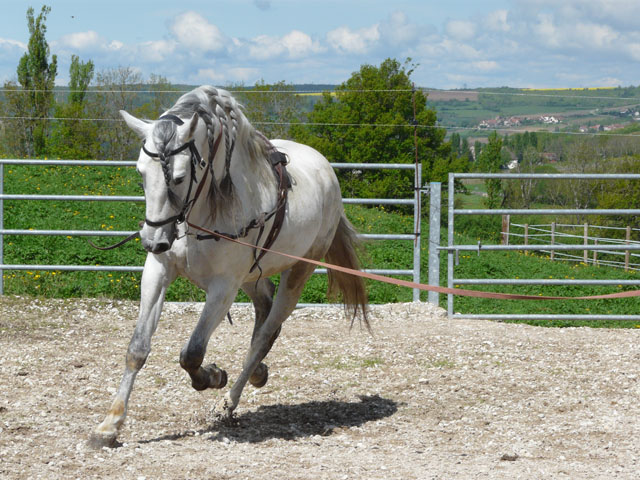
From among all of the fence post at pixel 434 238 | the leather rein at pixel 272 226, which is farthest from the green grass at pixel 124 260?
the leather rein at pixel 272 226

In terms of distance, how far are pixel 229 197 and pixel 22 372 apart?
235cm

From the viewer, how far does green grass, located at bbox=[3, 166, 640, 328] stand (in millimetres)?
8602

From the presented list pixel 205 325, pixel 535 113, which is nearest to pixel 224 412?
pixel 205 325

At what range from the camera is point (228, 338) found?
6.55 meters

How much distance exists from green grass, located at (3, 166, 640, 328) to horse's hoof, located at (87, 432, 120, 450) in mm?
2690

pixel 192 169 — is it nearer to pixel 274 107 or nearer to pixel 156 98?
pixel 156 98

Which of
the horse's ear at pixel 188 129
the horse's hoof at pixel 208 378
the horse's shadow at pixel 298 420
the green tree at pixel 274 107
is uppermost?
the green tree at pixel 274 107

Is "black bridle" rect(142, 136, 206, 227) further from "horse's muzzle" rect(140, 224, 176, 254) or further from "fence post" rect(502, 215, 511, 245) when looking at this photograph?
"fence post" rect(502, 215, 511, 245)

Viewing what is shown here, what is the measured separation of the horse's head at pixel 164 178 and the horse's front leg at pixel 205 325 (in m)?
0.52

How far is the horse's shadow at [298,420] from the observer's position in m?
4.11

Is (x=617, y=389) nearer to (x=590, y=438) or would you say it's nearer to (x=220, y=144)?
(x=590, y=438)

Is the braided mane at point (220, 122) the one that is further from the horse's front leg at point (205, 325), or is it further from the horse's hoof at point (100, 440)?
the horse's hoof at point (100, 440)

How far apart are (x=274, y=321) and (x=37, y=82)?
31.5m

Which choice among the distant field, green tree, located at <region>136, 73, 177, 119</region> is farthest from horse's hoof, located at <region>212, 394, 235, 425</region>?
green tree, located at <region>136, 73, 177, 119</region>
